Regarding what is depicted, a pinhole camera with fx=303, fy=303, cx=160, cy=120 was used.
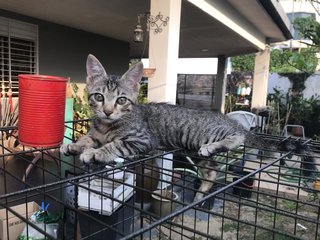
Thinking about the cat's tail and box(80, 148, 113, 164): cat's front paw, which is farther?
the cat's tail

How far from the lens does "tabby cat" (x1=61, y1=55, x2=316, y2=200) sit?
177 cm

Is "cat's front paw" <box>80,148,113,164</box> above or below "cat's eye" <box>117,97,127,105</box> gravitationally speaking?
below

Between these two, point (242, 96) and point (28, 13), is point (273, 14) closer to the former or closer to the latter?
point (28, 13)

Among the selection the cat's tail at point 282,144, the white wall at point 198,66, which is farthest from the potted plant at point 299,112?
the white wall at point 198,66

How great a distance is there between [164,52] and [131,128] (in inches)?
65.2

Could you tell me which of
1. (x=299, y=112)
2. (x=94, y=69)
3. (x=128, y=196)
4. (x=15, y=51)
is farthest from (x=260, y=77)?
(x=94, y=69)

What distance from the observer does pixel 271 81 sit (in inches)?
398

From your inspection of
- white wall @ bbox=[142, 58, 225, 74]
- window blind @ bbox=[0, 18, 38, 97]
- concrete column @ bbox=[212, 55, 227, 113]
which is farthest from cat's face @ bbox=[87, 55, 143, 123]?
white wall @ bbox=[142, 58, 225, 74]

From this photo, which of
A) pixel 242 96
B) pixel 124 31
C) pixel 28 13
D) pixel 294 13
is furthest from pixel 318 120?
pixel 294 13

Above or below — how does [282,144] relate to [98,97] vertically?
below

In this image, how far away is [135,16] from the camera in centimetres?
517

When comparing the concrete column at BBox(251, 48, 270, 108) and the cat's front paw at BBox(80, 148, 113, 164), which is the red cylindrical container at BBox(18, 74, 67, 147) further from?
the concrete column at BBox(251, 48, 270, 108)

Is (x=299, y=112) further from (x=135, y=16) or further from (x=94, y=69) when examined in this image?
(x=94, y=69)

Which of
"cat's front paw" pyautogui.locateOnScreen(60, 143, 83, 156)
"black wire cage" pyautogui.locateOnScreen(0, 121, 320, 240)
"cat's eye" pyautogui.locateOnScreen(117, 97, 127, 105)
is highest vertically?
"cat's eye" pyautogui.locateOnScreen(117, 97, 127, 105)
